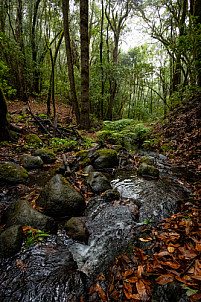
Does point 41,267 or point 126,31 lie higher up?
point 126,31

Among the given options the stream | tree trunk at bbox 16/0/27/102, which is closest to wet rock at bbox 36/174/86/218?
the stream

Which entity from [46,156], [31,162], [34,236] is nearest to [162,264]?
[34,236]

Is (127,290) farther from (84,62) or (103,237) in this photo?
(84,62)

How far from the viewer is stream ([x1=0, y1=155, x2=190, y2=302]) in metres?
Result: 1.74

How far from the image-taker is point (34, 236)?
2.33 metres

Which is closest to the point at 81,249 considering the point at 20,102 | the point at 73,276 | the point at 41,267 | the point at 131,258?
the point at 73,276

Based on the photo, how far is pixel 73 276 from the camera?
192cm

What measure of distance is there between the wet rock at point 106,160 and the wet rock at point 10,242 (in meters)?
3.81

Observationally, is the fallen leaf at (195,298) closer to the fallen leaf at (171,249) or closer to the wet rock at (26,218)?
the fallen leaf at (171,249)

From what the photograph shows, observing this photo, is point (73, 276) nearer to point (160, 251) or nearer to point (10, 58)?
point (160, 251)

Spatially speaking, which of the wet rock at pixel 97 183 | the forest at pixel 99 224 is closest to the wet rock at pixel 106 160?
the forest at pixel 99 224

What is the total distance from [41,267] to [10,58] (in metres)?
18.8

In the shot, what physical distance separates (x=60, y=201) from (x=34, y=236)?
77 centimetres

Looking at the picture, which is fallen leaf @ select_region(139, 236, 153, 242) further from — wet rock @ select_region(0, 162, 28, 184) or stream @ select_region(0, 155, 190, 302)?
wet rock @ select_region(0, 162, 28, 184)
